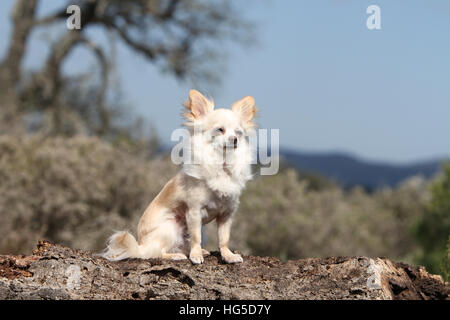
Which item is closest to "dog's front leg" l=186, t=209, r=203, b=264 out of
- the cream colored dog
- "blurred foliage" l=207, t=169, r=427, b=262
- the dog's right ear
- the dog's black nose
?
the cream colored dog

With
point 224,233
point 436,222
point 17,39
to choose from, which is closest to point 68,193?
point 224,233

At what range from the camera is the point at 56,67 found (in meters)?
20.1

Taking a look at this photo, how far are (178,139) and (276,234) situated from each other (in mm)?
8746

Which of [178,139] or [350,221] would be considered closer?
[178,139]

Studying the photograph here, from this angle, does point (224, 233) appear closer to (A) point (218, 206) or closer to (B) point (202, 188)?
(A) point (218, 206)

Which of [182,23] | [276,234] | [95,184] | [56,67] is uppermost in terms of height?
[182,23]

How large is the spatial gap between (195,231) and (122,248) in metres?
0.49

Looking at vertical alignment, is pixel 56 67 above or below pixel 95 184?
above

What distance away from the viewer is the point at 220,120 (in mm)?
3746

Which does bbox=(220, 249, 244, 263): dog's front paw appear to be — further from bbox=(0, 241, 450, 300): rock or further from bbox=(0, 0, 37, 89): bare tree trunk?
bbox=(0, 0, 37, 89): bare tree trunk

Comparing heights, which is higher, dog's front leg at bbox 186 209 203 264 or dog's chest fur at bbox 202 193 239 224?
dog's chest fur at bbox 202 193 239 224

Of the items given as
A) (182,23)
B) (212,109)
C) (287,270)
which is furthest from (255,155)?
(182,23)

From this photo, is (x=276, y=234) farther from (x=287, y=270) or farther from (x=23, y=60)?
(x=23, y=60)

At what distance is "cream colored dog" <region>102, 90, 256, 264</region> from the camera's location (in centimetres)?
376
